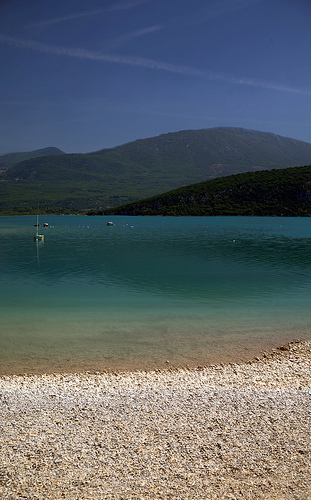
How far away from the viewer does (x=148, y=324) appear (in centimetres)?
1647

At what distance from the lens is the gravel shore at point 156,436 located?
19.7ft

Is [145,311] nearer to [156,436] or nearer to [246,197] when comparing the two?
[156,436]

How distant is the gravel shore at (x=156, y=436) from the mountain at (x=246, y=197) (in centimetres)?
12904

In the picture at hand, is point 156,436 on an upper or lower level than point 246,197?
lower

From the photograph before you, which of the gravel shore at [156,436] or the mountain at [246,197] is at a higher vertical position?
the mountain at [246,197]

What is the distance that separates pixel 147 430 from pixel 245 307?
1314 centimetres

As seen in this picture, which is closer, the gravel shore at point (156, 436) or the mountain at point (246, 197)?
the gravel shore at point (156, 436)

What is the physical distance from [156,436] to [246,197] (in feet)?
468

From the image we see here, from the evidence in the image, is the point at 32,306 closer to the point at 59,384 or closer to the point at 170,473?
the point at 59,384

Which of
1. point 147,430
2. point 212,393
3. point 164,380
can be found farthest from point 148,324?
point 147,430

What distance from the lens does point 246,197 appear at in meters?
143

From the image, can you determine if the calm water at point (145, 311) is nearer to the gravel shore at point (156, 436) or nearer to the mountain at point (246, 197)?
the gravel shore at point (156, 436)

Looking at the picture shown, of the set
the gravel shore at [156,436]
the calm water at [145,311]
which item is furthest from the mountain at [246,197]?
the gravel shore at [156,436]

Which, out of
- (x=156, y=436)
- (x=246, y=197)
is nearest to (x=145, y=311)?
(x=156, y=436)
